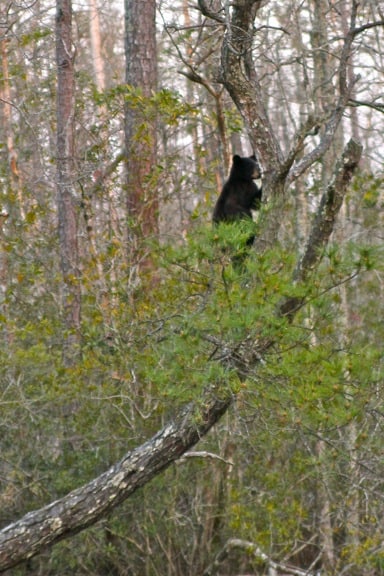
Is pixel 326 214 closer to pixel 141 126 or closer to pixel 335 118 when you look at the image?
pixel 335 118

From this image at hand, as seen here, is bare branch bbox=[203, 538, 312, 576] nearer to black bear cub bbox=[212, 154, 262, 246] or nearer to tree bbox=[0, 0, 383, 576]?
tree bbox=[0, 0, 383, 576]

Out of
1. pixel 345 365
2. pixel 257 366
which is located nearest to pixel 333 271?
pixel 345 365

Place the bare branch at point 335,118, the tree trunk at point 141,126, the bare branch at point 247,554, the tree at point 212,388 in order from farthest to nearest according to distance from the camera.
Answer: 1. the tree trunk at point 141,126
2. the bare branch at point 247,554
3. the bare branch at point 335,118
4. the tree at point 212,388

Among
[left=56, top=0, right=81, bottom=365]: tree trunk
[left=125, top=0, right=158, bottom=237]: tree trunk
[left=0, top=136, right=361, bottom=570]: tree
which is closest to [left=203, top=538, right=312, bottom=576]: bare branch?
[left=56, top=0, right=81, bottom=365]: tree trunk

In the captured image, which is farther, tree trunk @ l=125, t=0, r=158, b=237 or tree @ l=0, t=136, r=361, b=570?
tree trunk @ l=125, t=0, r=158, b=237

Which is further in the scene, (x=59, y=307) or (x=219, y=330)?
(x=59, y=307)

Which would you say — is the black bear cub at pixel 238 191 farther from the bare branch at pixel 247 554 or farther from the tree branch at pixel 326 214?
the bare branch at pixel 247 554

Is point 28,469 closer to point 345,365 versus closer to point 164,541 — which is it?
point 164,541

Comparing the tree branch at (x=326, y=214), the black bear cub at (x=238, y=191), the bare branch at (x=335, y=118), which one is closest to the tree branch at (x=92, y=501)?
the tree branch at (x=326, y=214)

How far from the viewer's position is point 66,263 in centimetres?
1117

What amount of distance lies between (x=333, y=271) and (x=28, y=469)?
585 cm

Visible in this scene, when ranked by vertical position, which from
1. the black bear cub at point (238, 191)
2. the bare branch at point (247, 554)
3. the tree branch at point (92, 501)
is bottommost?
the bare branch at point (247, 554)

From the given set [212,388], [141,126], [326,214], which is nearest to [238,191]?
[141,126]

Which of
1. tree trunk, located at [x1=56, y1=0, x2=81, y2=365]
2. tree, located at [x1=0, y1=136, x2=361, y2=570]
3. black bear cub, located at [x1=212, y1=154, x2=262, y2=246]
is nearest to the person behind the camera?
tree, located at [x1=0, y1=136, x2=361, y2=570]
